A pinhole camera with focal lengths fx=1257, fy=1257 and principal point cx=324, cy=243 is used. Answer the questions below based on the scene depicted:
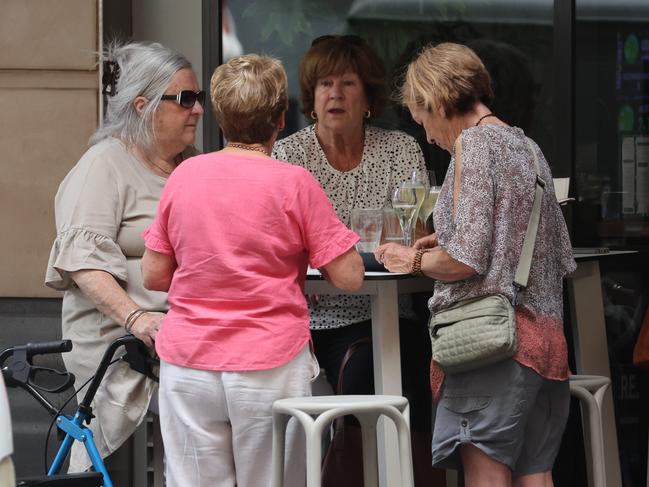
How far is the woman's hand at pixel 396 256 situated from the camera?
11.8 ft

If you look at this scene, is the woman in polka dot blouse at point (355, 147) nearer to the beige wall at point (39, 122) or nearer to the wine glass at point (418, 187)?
the wine glass at point (418, 187)

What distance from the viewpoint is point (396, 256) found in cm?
363

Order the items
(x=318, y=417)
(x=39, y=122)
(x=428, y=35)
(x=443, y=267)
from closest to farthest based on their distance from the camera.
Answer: (x=318, y=417) < (x=443, y=267) < (x=39, y=122) < (x=428, y=35)

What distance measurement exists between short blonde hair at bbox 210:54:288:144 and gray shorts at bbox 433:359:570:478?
87 cm

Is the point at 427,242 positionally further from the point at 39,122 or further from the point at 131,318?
the point at 39,122

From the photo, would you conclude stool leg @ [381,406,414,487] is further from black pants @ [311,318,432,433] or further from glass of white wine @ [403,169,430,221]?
black pants @ [311,318,432,433]

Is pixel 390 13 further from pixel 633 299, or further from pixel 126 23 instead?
pixel 633 299

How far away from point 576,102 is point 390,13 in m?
0.92

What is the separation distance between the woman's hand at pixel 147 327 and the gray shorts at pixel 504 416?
92 cm

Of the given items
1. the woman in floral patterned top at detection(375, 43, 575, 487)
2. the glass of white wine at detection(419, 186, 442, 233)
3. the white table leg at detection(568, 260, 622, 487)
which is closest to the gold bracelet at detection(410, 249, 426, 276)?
the woman in floral patterned top at detection(375, 43, 575, 487)

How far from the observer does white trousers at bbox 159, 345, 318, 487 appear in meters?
3.22

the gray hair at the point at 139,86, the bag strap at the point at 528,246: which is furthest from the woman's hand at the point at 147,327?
the bag strap at the point at 528,246

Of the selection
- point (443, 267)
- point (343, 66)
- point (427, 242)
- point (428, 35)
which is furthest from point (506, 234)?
point (428, 35)

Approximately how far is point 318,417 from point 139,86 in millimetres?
1512
